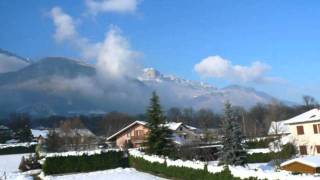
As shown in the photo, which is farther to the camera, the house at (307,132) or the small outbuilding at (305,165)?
the house at (307,132)

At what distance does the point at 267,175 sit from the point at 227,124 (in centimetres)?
2241

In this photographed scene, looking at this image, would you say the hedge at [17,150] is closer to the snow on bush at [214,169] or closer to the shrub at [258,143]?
the shrub at [258,143]

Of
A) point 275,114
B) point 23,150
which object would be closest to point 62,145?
point 23,150

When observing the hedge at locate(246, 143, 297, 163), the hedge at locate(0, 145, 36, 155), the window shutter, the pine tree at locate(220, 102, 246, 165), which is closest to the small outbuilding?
the pine tree at locate(220, 102, 246, 165)

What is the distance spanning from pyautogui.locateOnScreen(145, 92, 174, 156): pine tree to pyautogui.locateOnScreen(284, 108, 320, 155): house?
1482 centimetres

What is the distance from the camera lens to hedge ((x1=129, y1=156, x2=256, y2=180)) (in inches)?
1121

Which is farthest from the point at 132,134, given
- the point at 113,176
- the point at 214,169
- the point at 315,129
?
the point at 214,169

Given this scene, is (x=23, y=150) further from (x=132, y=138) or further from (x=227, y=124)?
(x=227, y=124)

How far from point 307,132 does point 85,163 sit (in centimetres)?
2429

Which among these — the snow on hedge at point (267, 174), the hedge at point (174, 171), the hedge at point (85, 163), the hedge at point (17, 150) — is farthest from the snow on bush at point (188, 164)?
the hedge at point (17, 150)

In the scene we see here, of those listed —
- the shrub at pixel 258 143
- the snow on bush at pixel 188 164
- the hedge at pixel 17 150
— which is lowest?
the snow on bush at pixel 188 164

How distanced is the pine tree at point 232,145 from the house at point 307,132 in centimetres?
1238

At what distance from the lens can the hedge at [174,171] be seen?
93.4 feet

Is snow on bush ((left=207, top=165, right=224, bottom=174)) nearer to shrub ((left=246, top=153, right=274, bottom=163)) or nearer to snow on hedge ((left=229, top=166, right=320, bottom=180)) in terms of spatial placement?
snow on hedge ((left=229, top=166, right=320, bottom=180))
